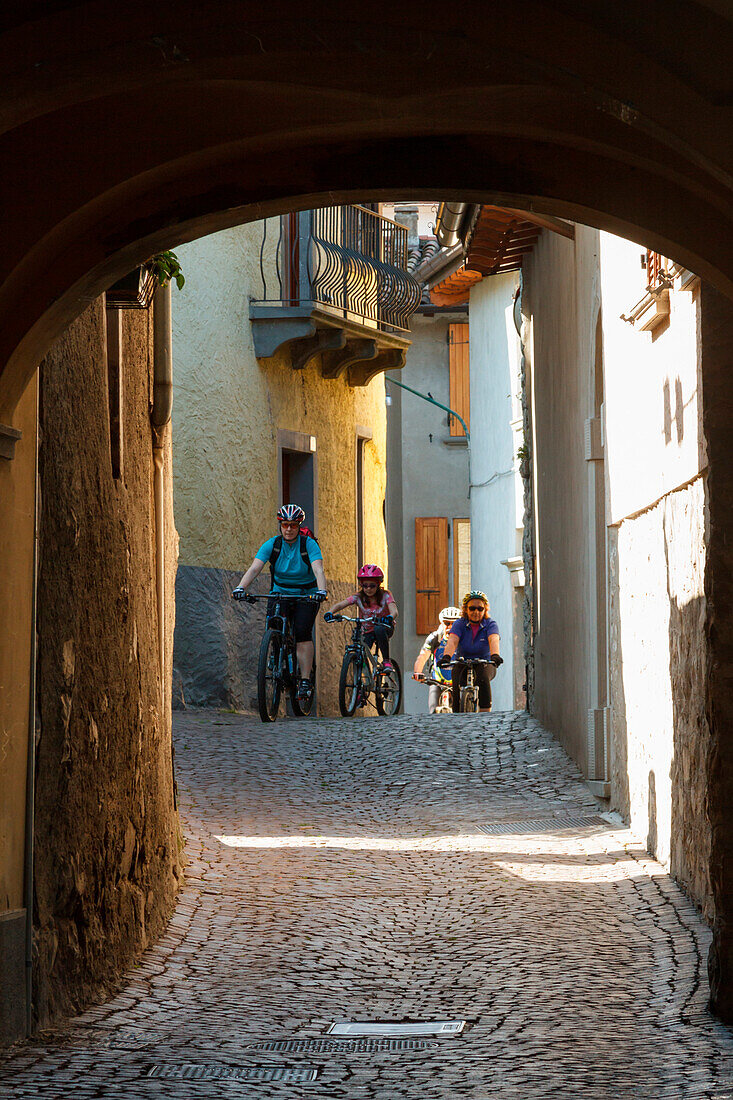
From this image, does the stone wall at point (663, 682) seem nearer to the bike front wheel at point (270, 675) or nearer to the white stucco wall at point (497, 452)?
the bike front wheel at point (270, 675)

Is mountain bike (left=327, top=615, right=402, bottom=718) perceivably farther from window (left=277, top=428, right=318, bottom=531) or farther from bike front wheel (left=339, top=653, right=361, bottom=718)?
window (left=277, top=428, right=318, bottom=531)

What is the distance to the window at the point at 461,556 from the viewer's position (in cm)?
2816

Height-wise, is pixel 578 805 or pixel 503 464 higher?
pixel 503 464

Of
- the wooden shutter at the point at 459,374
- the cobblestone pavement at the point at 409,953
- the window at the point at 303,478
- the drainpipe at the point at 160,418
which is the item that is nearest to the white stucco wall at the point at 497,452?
the wooden shutter at the point at 459,374

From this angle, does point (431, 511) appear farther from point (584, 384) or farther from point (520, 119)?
point (520, 119)

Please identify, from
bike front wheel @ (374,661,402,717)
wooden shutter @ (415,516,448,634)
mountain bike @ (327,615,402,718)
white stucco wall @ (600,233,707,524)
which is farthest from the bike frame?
wooden shutter @ (415,516,448,634)

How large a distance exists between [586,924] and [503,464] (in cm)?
1605

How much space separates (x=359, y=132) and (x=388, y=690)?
10.1 metres

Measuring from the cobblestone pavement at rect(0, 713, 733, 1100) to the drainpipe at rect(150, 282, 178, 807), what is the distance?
124 centimetres

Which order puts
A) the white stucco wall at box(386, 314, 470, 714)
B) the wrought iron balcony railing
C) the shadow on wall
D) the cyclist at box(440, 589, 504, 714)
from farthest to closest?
the white stucco wall at box(386, 314, 470, 714) < the wrought iron balcony railing < the shadow on wall < the cyclist at box(440, 589, 504, 714)

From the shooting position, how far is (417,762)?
11.8m

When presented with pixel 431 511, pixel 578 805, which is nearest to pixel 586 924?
pixel 578 805

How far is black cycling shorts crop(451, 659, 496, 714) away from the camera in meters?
14.4

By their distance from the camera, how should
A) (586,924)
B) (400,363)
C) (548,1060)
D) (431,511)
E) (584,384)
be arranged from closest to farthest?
(548,1060), (586,924), (584,384), (400,363), (431,511)
